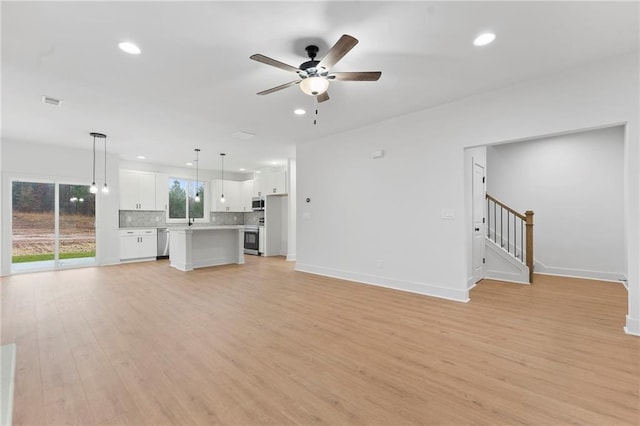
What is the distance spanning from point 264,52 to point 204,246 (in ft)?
17.1

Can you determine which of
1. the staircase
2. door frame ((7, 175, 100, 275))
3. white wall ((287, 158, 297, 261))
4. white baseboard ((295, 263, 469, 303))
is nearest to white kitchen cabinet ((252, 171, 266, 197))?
white wall ((287, 158, 297, 261))

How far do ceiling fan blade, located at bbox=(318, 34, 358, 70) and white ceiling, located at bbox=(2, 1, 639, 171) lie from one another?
27 cm

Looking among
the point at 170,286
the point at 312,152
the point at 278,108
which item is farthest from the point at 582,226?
the point at 170,286

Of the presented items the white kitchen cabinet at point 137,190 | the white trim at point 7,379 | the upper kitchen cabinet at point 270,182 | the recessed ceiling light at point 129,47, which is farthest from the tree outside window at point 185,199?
the recessed ceiling light at point 129,47

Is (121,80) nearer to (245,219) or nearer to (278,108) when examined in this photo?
(278,108)

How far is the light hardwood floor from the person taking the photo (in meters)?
1.80

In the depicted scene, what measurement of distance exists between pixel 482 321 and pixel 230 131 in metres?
5.04

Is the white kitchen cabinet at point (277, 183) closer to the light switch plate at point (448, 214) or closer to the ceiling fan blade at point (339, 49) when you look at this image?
the light switch plate at point (448, 214)

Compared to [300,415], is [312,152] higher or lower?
higher

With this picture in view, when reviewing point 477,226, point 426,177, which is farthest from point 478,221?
point 426,177

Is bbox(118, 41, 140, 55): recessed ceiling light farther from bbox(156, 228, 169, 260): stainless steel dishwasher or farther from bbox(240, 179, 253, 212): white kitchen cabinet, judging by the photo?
bbox(240, 179, 253, 212): white kitchen cabinet

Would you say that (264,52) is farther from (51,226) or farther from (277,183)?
(51,226)

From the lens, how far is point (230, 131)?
5.37 m

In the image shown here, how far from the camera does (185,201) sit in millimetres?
9156
